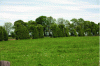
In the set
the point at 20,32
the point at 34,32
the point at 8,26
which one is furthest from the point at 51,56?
the point at 8,26

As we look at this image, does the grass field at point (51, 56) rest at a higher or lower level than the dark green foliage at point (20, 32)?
lower

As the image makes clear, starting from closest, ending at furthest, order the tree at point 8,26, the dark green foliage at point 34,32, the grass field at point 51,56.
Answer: the grass field at point 51,56 → the dark green foliage at point 34,32 → the tree at point 8,26

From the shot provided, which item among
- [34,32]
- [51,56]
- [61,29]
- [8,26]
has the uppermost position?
[8,26]

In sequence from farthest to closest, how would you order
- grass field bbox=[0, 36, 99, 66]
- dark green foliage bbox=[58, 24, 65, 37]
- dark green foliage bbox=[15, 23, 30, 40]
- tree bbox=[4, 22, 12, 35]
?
tree bbox=[4, 22, 12, 35] → dark green foliage bbox=[58, 24, 65, 37] → dark green foliage bbox=[15, 23, 30, 40] → grass field bbox=[0, 36, 99, 66]

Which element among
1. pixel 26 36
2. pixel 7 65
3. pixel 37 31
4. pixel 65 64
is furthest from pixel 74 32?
pixel 7 65

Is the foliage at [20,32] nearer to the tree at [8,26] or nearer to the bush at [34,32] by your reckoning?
the bush at [34,32]

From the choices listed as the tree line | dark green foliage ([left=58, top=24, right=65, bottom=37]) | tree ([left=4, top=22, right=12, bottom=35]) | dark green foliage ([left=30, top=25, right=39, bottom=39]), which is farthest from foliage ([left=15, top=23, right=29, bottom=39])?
tree ([left=4, top=22, right=12, bottom=35])

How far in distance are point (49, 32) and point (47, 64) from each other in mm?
51001

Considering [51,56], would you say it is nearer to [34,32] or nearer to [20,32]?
[20,32]

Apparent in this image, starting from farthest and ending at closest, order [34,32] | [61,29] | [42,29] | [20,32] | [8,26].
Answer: [8,26] < [61,29] < [42,29] < [34,32] < [20,32]

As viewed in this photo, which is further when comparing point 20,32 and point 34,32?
point 34,32

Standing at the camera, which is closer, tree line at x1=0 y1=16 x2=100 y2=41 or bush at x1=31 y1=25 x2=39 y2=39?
tree line at x1=0 y1=16 x2=100 y2=41

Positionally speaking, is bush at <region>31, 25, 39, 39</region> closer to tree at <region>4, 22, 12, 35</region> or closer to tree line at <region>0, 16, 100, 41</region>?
tree line at <region>0, 16, 100, 41</region>

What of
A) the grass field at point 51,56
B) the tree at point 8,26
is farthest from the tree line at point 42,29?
the grass field at point 51,56
